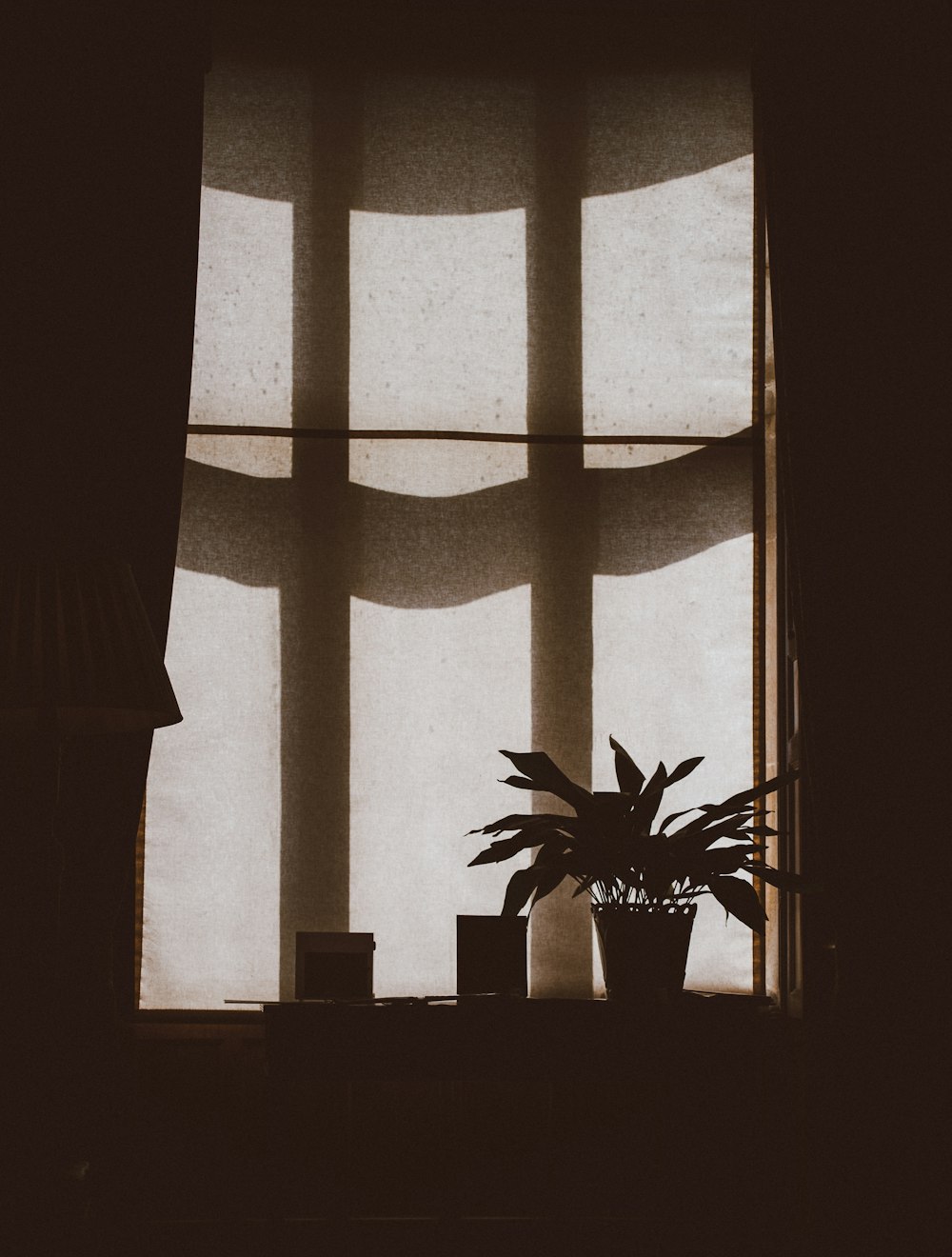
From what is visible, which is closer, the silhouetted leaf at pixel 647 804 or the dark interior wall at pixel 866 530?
the silhouetted leaf at pixel 647 804

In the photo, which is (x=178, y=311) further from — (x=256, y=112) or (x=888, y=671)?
(x=888, y=671)

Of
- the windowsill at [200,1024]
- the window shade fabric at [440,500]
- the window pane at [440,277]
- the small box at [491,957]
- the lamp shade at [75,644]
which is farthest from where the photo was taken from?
the window pane at [440,277]

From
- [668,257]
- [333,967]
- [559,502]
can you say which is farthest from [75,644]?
[668,257]

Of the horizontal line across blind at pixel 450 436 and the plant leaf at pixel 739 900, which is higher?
the horizontal line across blind at pixel 450 436

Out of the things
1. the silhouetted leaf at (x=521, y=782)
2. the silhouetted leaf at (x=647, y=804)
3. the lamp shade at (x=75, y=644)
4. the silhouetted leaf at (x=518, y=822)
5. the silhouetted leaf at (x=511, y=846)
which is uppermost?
the lamp shade at (x=75, y=644)

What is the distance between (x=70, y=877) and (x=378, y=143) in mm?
1988

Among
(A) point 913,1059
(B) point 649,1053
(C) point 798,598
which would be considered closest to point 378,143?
(C) point 798,598

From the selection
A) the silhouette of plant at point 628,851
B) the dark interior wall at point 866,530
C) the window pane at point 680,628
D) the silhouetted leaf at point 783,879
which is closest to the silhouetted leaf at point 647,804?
the silhouette of plant at point 628,851

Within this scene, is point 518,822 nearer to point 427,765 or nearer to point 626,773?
point 626,773

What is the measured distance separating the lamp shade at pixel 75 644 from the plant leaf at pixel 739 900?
1.14 meters

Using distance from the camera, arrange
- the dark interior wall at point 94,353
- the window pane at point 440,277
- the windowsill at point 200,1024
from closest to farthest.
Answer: the dark interior wall at point 94,353 < the windowsill at point 200,1024 < the window pane at point 440,277

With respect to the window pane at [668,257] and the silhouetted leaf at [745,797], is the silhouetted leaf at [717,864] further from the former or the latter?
the window pane at [668,257]

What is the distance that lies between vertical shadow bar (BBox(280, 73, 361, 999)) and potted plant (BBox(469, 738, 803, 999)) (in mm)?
633

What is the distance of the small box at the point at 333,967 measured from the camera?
8.92 feet
